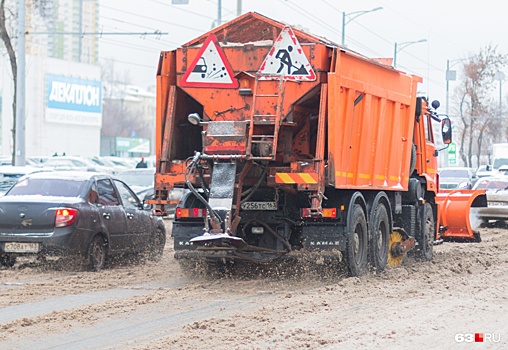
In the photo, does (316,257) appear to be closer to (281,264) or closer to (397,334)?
(281,264)

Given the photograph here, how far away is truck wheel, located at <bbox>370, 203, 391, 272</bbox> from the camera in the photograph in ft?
46.3

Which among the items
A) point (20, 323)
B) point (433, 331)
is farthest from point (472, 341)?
point (20, 323)

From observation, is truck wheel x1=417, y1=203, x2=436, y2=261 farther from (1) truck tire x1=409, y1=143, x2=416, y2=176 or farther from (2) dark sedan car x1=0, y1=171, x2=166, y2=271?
(2) dark sedan car x1=0, y1=171, x2=166, y2=271

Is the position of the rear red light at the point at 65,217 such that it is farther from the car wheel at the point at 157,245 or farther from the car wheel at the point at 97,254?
A: the car wheel at the point at 157,245

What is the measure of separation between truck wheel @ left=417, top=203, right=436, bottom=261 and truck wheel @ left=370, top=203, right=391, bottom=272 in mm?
1908

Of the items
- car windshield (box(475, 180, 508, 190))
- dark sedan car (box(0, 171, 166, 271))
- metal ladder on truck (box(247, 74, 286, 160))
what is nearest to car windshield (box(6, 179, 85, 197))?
dark sedan car (box(0, 171, 166, 271))

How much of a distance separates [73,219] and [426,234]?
621 cm

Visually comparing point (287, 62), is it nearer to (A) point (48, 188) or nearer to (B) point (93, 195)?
(B) point (93, 195)

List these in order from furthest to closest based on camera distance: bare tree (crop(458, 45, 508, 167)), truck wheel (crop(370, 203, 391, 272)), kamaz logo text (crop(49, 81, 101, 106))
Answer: kamaz logo text (crop(49, 81, 101, 106)) < bare tree (crop(458, 45, 508, 167)) < truck wheel (crop(370, 203, 391, 272))

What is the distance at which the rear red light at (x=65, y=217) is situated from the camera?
13781 millimetres

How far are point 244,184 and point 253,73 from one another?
142 centimetres

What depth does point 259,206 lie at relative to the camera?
42.8ft

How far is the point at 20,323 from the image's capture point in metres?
9.41

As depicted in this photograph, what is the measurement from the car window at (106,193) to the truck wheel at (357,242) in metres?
3.91
